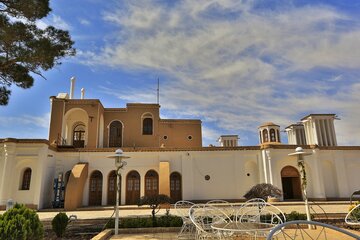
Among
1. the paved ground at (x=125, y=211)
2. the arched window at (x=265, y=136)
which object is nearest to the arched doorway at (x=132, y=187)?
the paved ground at (x=125, y=211)

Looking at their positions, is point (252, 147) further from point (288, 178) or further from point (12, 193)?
point (12, 193)

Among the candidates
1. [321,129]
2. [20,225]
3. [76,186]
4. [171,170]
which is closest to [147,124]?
[171,170]

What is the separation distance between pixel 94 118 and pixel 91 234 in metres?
14.5

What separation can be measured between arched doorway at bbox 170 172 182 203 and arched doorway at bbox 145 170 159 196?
3.49 feet

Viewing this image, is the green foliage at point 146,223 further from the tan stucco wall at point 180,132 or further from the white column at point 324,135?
the white column at point 324,135

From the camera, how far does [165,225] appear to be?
925 centimetres

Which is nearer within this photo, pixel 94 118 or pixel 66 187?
pixel 66 187

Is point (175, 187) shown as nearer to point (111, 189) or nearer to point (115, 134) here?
point (111, 189)

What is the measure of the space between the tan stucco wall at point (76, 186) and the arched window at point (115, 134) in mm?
5263

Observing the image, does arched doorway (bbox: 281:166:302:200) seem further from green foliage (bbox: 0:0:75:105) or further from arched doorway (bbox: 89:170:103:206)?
green foliage (bbox: 0:0:75:105)

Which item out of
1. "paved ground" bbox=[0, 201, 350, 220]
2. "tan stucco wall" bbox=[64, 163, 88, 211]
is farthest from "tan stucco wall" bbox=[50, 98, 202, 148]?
"paved ground" bbox=[0, 201, 350, 220]

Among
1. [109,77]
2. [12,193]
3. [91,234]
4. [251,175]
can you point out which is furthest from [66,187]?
[251,175]

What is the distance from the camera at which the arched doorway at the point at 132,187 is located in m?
18.7

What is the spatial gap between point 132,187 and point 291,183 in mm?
11663
